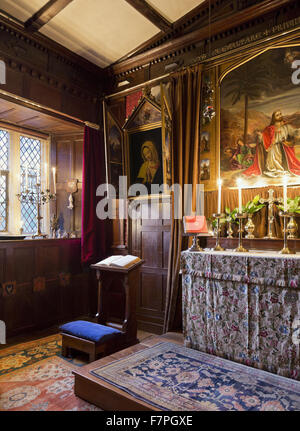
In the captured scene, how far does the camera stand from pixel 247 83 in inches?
165

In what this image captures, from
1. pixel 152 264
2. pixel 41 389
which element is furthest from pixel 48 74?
pixel 41 389

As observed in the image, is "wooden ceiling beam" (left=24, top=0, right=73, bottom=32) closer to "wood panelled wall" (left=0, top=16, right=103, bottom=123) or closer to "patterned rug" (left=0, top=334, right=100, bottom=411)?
"wood panelled wall" (left=0, top=16, right=103, bottom=123)

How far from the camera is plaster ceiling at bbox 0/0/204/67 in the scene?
4344 millimetres

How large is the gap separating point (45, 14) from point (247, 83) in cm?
287

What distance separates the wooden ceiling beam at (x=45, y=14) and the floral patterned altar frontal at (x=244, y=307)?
11.8 feet

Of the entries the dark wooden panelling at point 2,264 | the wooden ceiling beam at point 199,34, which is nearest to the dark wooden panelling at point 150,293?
the dark wooden panelling at point 2,264

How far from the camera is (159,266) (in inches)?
197

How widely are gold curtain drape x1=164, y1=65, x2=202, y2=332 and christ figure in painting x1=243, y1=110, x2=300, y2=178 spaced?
2.77 feet

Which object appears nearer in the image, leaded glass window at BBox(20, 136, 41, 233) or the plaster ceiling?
the plaster ceiling

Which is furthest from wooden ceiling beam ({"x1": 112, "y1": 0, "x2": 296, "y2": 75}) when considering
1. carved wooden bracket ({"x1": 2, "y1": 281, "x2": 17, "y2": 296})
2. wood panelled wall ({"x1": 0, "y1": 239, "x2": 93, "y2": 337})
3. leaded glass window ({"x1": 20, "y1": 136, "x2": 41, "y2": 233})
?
carved wooden bracket ({"x1": 2, "y1": 281, "x2": 17, "y2": 296})

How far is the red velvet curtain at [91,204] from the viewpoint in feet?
18.3

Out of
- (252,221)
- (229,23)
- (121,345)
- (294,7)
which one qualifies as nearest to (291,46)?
(294,7)

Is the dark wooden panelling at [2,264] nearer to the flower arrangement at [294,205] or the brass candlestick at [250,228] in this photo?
the brass candlestick at [250,228]

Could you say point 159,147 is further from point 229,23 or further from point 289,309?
point 289,309
